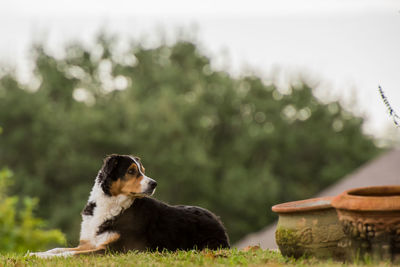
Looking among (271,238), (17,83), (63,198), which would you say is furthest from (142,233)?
(17,83)

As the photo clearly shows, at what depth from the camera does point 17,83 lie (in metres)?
29.2

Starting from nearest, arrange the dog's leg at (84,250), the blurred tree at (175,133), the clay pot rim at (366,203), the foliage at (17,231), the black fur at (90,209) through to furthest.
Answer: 1. the clay pot rim at (366,203)
2. the dog's leg at (84,250)
3. the black fur at (90,209)
4. the foliage at (17,231)
5. the blurred tree at (175,133)

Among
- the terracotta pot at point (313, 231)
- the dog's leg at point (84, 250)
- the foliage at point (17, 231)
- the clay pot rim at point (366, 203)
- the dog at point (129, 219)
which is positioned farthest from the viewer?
the foliage at point (17, 231)

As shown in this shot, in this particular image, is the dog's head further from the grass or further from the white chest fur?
the grass

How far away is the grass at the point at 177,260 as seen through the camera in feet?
17.7

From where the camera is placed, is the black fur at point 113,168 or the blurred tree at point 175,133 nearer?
the black fur at point 113,168

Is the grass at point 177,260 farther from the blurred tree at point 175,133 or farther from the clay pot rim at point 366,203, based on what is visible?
the blurred tree at point 175,133

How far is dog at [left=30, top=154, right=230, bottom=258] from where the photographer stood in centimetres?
663

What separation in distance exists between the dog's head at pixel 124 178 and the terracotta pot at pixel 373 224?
8.87ft

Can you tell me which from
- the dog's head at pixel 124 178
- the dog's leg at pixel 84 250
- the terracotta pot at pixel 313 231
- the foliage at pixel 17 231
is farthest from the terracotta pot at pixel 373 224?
the foliage at pixel 17 231

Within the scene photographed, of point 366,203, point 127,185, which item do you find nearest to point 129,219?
point 127,185

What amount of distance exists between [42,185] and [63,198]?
136 centimetres

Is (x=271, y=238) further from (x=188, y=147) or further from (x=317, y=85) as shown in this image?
(x=317, y=85)

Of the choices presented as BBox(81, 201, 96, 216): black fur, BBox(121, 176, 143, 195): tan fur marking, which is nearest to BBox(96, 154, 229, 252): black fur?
BBox(121, 176, 143, 195): tan fur marking
